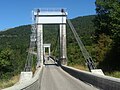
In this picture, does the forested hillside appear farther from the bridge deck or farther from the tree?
the bridge deck

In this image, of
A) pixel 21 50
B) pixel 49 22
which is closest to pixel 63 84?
pixel 49 22

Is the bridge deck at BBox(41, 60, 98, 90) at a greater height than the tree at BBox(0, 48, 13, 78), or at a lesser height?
lesser

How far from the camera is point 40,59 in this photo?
249 ft

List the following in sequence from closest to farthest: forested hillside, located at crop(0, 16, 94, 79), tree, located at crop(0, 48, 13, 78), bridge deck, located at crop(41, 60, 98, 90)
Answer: bridge deck, located at crop(41, 60, 98, 90), forested hillside, located at crop(0, 16, 94, 79), tree, located at crop(0, 48, 13, 78)

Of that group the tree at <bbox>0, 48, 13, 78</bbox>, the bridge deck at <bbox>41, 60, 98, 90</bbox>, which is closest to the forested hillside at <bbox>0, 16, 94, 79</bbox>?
the tree at <bbox>0, 48, 13, 78</bbox>

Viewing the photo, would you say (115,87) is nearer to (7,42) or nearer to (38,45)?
(38,45)

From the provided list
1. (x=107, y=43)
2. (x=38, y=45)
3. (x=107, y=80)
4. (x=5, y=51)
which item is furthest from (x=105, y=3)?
(x=107, y=80)

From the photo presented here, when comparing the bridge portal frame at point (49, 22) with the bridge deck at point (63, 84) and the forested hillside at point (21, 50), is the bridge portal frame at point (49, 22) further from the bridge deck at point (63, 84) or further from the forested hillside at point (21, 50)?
the bridge deck at point (63, 84)

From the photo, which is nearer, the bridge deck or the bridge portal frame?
the bridge deck

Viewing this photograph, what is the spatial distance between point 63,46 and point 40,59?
223 inches

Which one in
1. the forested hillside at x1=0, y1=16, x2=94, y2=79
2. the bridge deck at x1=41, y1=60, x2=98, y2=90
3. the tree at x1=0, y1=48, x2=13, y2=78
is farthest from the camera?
the tree at x1=0, y1=48, x2=13, y2=78

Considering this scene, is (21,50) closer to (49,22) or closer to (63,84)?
(49,22)

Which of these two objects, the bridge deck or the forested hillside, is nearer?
the bridge deck

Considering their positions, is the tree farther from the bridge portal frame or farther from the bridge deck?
the bridge deck
